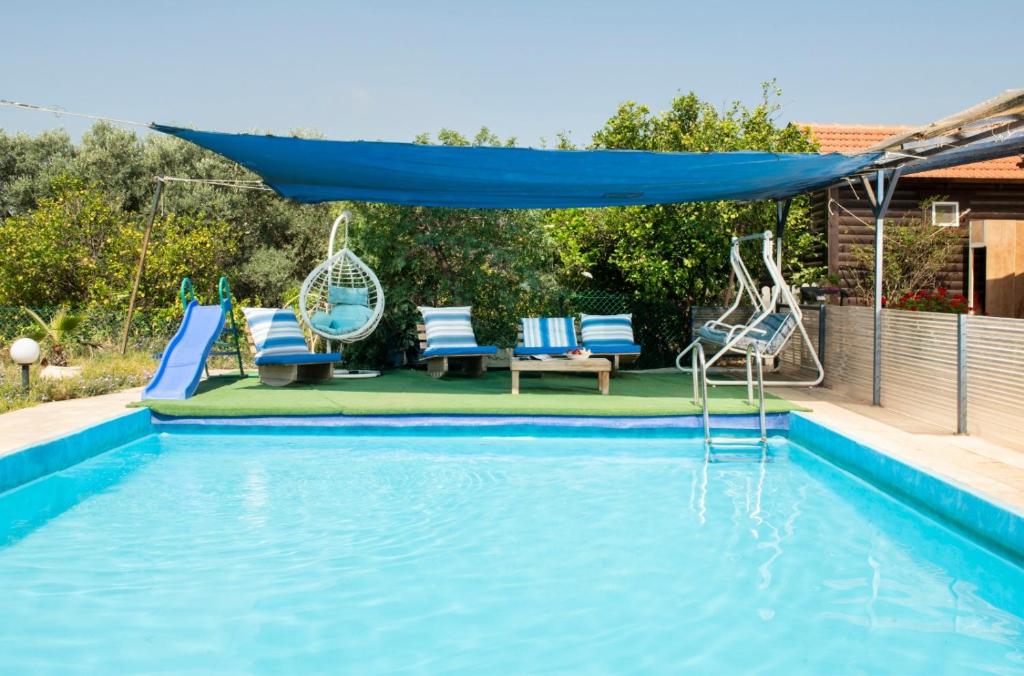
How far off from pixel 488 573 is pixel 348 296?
220 inches

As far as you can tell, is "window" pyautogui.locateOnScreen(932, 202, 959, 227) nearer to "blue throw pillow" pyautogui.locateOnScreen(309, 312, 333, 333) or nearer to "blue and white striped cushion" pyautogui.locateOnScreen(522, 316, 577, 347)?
"blue and white striped cushion" pyautogui.locateOnScreen(522, 316, 577, 347)

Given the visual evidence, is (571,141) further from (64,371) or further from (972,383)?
(972,383)

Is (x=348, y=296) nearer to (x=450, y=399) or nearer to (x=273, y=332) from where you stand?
(x=273, y=332)

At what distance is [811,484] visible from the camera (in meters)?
5.34

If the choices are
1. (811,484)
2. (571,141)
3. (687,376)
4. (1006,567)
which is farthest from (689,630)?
(571,141)

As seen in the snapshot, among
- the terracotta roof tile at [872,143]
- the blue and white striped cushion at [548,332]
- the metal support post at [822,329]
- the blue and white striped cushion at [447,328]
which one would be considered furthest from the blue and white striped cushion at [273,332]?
the terracotta roof tile at [872,143]

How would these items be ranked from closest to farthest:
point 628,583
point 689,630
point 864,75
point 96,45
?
1. point 689,630
2. point 628,583
3. point 864,75
4. point 96,45

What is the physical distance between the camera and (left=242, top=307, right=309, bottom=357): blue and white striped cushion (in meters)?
8.15

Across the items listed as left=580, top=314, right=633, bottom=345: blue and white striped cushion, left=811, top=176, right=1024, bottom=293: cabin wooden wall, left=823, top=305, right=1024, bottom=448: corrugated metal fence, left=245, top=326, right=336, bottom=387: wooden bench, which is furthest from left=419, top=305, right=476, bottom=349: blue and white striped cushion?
left=811, top=176, right=1024, bottom=293: cabin wooden wall

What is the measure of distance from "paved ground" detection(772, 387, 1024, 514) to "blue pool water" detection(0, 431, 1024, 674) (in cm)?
28

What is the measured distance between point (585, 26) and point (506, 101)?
7.13 m

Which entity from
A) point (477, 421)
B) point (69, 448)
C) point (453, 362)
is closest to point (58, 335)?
point (453, 362)

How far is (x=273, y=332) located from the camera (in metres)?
8.27

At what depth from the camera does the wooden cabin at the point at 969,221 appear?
1209cm
